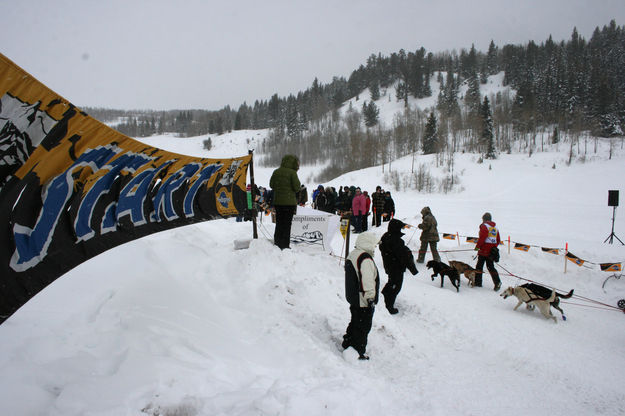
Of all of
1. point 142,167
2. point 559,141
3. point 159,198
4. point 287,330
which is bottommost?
point 287,330

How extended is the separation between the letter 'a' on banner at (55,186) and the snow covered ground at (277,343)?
82cm

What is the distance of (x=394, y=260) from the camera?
598 centimetres

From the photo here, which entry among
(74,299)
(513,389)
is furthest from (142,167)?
(513,389)

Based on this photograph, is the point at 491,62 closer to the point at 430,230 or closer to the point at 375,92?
the point at 375,92

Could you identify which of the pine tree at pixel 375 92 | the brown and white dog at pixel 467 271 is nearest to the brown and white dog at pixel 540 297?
the brown and white dog at pixel 467 271

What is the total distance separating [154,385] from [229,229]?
746 cm

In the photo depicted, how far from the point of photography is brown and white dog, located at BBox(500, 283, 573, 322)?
5.87 metres

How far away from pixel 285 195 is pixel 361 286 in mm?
3162

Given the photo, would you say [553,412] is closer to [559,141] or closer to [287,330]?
[287,330]

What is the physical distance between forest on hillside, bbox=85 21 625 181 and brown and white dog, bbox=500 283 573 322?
151 ft

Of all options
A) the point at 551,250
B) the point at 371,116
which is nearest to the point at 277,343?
the point at 551,250

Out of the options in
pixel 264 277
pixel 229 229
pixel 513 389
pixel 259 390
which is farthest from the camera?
pixel 229 229

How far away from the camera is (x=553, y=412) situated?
352cm

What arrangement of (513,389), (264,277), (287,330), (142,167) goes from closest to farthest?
(513,389)
(142,167)
(287,330)
(264,277)
